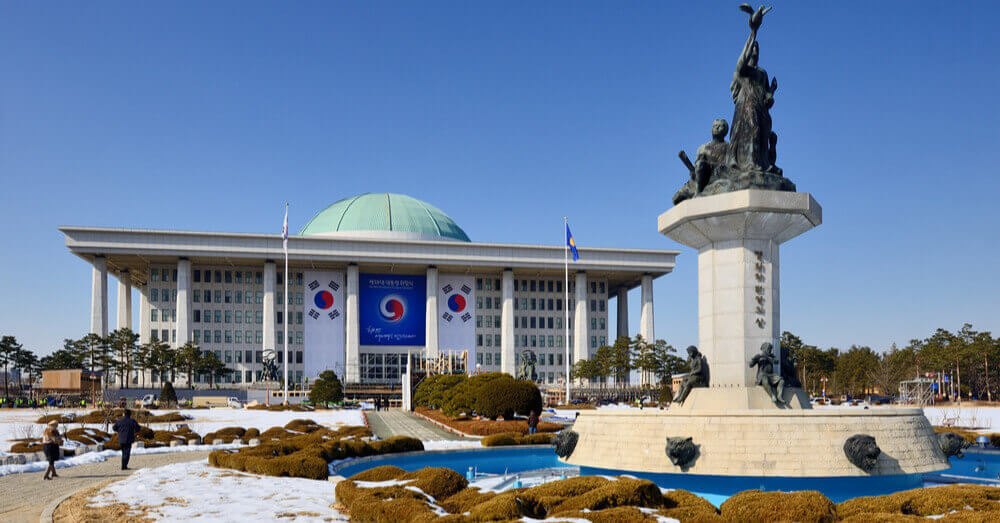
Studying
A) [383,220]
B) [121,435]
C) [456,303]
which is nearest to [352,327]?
[456,303]

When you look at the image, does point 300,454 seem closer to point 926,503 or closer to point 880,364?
point 926,503

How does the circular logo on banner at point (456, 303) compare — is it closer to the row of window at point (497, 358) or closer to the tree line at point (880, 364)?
the row of window at point (497, 358)

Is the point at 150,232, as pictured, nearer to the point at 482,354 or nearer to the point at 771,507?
the point at 482,354

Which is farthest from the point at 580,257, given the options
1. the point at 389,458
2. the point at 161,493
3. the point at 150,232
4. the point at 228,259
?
the point at 161,493

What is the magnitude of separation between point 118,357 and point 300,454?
93.6 metres

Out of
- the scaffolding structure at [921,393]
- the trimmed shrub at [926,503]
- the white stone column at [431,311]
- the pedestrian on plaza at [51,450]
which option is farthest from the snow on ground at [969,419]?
the white stone column at [431,311]

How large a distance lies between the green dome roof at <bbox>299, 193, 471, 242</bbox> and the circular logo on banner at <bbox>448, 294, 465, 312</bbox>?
11.1 metres

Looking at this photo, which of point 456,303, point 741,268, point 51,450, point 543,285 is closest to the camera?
point 51,450

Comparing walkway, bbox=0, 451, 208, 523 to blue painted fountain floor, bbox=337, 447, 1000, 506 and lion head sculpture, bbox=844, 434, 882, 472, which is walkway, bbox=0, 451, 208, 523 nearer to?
blue painted fountain floor, bbox=337, 447, 1000, 506

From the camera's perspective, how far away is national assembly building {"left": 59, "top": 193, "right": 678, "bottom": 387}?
106438mm

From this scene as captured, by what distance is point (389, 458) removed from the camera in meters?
27.1

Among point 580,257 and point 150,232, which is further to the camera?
point 580,257

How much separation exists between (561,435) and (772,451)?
6.64 meters

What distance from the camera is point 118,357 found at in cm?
10331
